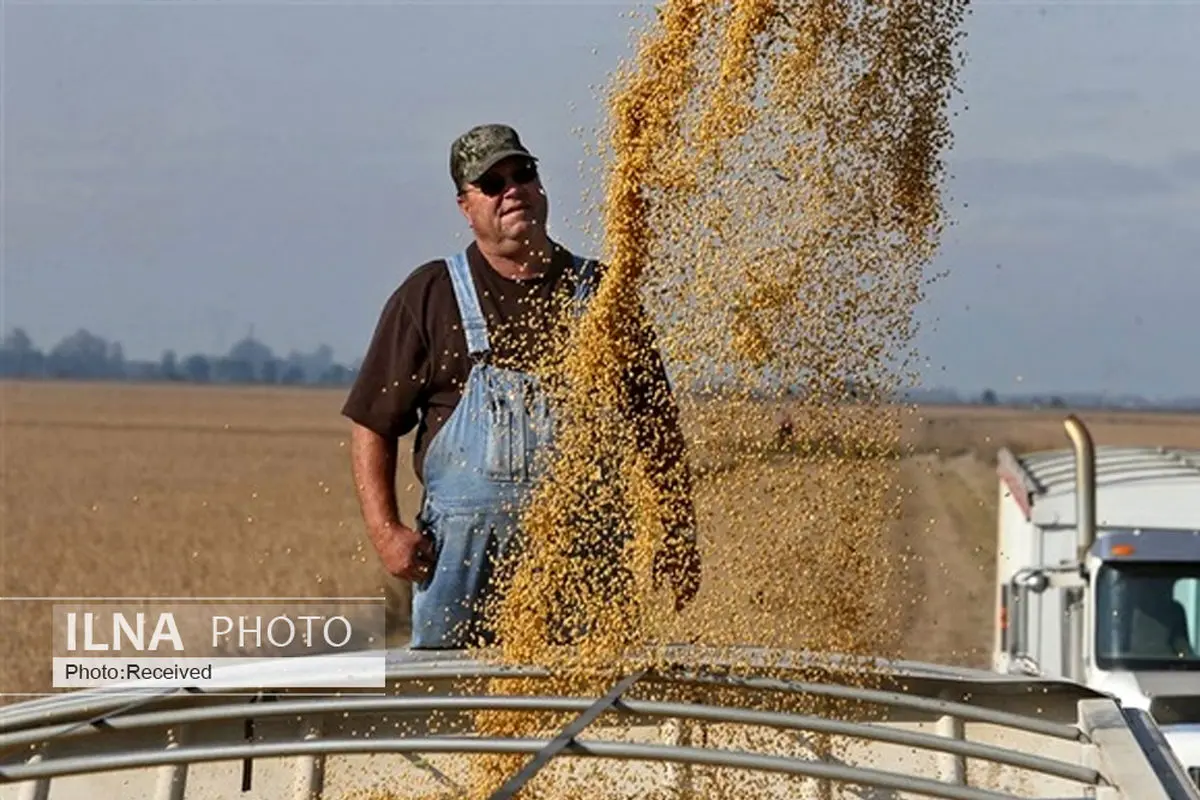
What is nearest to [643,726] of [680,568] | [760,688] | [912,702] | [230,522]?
[680,568]

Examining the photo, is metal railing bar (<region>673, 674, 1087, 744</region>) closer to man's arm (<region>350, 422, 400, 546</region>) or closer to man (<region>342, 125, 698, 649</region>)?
man (<region>342, 125, 698, 649</region>)

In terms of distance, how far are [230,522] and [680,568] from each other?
24.7 metres

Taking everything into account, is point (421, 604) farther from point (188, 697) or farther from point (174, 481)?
point (174, 481)

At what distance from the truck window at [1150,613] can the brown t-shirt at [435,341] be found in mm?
4375

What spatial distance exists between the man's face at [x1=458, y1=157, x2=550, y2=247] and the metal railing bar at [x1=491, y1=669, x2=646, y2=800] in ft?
4.69

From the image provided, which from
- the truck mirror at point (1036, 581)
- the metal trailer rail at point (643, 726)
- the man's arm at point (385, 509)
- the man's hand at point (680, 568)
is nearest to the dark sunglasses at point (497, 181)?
the man's arm at point (385, 509)

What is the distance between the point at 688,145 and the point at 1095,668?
15.1ft

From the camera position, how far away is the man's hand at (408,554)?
18.5 ft

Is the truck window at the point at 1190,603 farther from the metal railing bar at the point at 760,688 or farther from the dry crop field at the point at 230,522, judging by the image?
the metal railing bar at the point at 760,688

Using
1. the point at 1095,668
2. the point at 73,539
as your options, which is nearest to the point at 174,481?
the point at 73,539

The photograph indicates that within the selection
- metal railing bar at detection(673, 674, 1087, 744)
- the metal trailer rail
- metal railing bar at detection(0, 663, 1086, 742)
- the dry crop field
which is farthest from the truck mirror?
metal railing bar at detection(673, 674, 1087, 744)

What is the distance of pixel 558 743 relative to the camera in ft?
12.1

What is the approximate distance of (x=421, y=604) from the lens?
570 centimetres

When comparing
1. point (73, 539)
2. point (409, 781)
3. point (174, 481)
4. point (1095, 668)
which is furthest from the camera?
point (174, 481)
